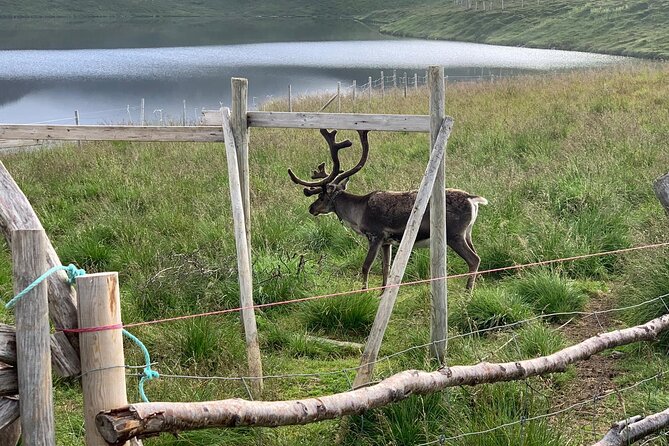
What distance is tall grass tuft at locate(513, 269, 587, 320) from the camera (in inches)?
279

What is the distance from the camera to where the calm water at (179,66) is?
129 feet

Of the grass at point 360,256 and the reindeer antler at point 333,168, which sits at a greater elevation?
the reindeer antler at point 333,168

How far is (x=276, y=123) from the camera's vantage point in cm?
651

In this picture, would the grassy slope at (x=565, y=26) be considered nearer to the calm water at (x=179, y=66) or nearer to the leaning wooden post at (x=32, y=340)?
the calm water at (x=179, y=66)

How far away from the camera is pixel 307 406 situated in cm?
351

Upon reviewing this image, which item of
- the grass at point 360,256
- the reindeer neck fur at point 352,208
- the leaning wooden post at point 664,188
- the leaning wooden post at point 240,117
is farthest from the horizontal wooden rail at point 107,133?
the leaning wooden post at point 664,188

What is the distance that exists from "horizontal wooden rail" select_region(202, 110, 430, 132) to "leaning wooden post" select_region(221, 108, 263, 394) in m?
0.34

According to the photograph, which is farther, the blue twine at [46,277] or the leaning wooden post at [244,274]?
the leaning wooden post at [244,274]

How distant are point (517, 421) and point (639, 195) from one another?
660cm

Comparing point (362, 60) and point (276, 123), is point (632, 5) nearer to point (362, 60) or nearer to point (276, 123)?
point (362, 60)

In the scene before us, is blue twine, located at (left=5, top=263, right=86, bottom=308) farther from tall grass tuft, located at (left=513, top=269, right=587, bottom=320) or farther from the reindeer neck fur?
the reindeer neck fur

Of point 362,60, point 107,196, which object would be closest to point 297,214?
point 107,196

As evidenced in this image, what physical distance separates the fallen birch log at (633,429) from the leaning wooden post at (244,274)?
2.28 m

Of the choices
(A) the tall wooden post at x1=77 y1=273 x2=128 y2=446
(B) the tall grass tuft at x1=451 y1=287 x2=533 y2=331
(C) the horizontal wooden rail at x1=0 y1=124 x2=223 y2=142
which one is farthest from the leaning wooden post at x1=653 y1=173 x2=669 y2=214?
(A) the tall wooden post at x1=77 y1=273 x2=128 y2=446
